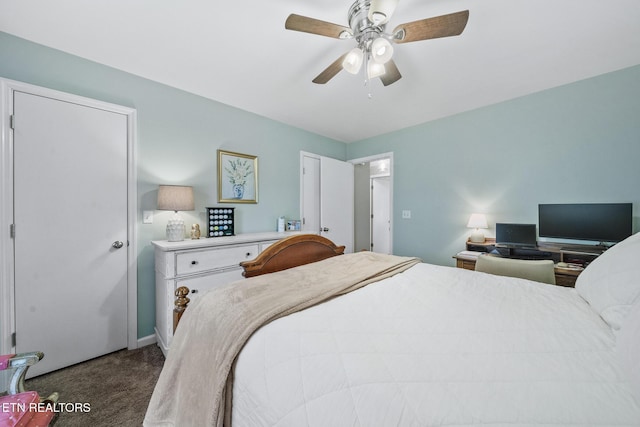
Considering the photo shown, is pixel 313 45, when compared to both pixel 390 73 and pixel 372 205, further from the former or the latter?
pixel 372 205

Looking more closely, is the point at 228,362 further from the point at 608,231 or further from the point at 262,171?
the point at 608,231

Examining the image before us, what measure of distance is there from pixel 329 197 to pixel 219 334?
3.06 m

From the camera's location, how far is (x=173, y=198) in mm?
2148

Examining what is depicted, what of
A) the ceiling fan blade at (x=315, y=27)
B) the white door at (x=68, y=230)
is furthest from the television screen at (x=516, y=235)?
the white door at (x=68, y=230)

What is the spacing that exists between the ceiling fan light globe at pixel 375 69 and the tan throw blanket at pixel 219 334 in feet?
4.70

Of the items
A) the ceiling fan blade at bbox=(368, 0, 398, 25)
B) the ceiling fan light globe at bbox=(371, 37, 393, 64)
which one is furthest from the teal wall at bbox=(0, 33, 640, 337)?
the ceiling fan blade at bbox=(368, 0, 398, 25)

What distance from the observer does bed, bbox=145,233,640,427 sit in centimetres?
56

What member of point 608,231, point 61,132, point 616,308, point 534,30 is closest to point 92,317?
point 61,132

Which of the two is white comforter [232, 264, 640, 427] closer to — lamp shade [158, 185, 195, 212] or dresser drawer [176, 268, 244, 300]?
dresser drawer [176, 268, 244, 300]

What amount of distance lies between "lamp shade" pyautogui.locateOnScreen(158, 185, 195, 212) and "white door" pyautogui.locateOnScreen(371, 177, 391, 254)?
4.31 meters

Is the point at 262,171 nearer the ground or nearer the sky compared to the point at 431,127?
nearer the ground

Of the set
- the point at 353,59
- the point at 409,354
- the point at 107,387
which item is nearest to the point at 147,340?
the point at 107,387

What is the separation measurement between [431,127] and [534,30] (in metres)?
1.68

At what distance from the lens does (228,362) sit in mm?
812
